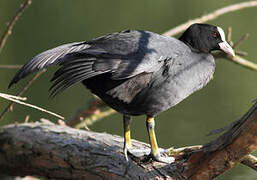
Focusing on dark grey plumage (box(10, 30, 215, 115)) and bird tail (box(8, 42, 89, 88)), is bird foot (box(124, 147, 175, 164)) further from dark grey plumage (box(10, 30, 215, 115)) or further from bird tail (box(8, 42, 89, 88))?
bird tail (box(8, 42, 89, 88))

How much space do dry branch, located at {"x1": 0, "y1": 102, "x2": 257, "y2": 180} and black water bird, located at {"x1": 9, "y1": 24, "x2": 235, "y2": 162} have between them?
0.37 ft

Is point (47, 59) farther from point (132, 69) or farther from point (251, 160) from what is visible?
point (251, 160)

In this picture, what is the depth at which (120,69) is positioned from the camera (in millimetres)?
2449

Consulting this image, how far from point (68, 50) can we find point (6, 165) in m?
1.19

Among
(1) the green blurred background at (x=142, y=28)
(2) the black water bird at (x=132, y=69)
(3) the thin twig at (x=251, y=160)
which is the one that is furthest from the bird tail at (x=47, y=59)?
(1) the green blurred background at (x=142, y=28)

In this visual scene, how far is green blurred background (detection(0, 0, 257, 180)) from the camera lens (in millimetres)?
5855

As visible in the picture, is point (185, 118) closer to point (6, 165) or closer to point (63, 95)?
point (63, 95)

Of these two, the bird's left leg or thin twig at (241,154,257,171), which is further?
the bird's left leg

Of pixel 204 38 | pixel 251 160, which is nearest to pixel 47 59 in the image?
pixel 204 38

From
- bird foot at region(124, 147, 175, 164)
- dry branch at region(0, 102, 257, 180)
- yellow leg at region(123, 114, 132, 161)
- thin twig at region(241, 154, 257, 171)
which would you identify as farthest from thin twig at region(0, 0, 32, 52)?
thin twig at region(241, 154, 257, 171)

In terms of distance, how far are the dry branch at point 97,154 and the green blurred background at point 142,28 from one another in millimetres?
2414

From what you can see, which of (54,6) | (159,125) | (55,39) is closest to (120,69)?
(159,125)

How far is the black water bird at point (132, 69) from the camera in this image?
7.94 ft

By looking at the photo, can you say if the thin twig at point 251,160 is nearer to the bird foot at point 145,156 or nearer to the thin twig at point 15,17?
the bird foot at point 145,156
